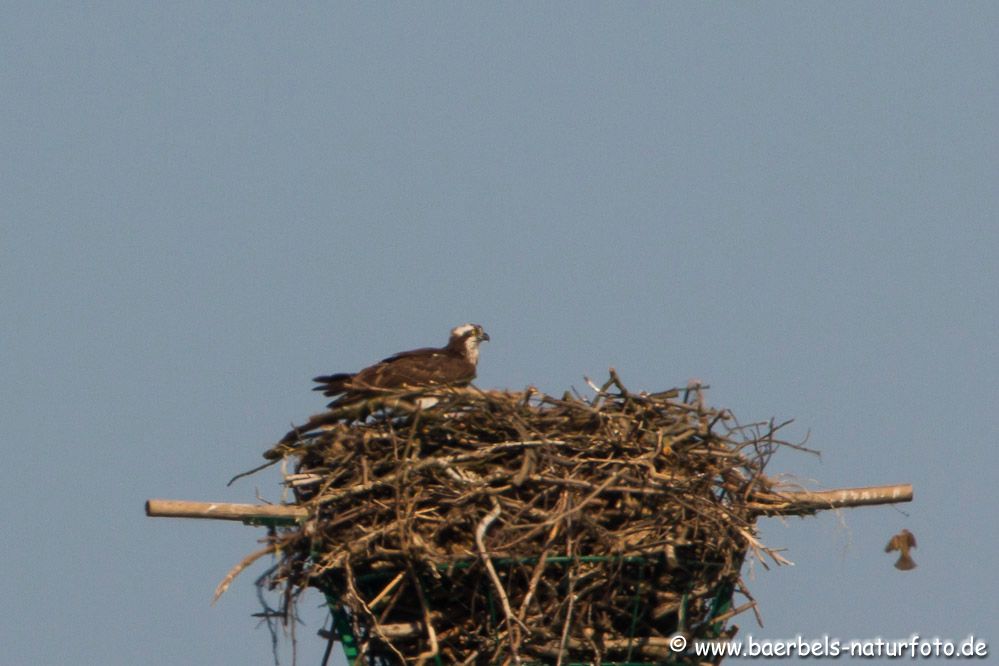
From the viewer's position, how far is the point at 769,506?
36.4ft

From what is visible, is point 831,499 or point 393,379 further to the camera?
point 393,379

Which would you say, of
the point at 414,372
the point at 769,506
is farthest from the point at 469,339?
the point at 769,506

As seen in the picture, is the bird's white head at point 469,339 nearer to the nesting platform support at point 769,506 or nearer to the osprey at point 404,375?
the osprey at point 404,375

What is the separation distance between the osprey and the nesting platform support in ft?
6.73

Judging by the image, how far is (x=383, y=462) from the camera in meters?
11.1

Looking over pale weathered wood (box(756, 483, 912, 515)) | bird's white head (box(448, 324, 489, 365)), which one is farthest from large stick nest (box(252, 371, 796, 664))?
bird's white head (box(448, 324, 489, 365))

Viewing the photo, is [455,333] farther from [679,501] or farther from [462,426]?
[679,501]

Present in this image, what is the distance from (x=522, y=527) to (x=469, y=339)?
4.51 meters

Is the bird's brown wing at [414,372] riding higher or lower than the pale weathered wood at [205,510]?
higher

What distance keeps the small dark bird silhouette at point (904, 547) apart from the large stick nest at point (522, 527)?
0.88 metres

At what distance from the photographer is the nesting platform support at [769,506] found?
9.54m

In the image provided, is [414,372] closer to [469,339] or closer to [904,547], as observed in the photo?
[469,339]

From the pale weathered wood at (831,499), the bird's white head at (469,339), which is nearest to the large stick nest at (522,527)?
the pale weathered wood at (831,499)

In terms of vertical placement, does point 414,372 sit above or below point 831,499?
above
